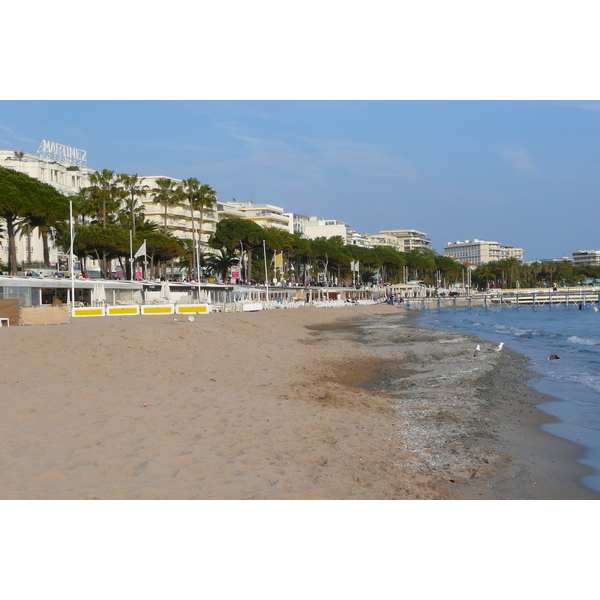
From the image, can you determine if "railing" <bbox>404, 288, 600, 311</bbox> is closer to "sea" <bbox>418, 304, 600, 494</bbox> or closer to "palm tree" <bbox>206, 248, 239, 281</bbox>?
"palm tree" <bbox>206, 248, 239, 281</bbox>

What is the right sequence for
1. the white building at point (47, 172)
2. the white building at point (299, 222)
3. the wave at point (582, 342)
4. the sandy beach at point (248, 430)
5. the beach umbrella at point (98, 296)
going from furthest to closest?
the white building at point (299, 222) → the white building at point (47, 172) → the beach umbrella at point (98, 296) → the wave at point (582, 342) → the sandy beach at point (248, 430)

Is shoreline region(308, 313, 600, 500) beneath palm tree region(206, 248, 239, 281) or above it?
beneath

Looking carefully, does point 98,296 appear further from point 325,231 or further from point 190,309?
point 325,231

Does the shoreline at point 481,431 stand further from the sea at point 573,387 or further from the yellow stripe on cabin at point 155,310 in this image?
the yellow stripe on cabin at point 155,310

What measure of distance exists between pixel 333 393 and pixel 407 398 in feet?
5.28

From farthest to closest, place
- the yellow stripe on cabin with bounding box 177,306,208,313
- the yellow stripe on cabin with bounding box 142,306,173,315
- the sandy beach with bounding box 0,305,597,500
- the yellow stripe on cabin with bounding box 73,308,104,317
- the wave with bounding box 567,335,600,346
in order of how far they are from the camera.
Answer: the yellow stripe on cabin with bounding box 177,306,208,313
the yellow stripe on cabin with bounding box 142,306,173,315
the yellow stripe on cabin with bounding box 73,308,104,317
the wave with bounding box 567,335,600,346
the sandy beach with bounding box 0,305,597,500

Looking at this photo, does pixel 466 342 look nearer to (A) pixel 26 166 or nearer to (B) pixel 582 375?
(B) pixel 582 375

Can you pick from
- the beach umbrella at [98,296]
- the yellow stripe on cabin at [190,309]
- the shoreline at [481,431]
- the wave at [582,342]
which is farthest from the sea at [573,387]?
the beach umbrella at [98,296]

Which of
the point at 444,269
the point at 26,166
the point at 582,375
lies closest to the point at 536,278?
the point at 444,269

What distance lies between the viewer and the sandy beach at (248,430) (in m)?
5.87

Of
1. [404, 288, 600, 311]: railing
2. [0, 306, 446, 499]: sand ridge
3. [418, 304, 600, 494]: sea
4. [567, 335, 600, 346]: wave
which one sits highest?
[0, 306, 446, 499]: sand ridge

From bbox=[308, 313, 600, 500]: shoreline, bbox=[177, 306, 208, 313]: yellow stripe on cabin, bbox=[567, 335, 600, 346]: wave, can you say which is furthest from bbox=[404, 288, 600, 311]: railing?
bbox=[308, 313, 600, 500]: shoreline

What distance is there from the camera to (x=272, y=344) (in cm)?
2278

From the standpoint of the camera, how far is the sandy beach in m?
5.87
